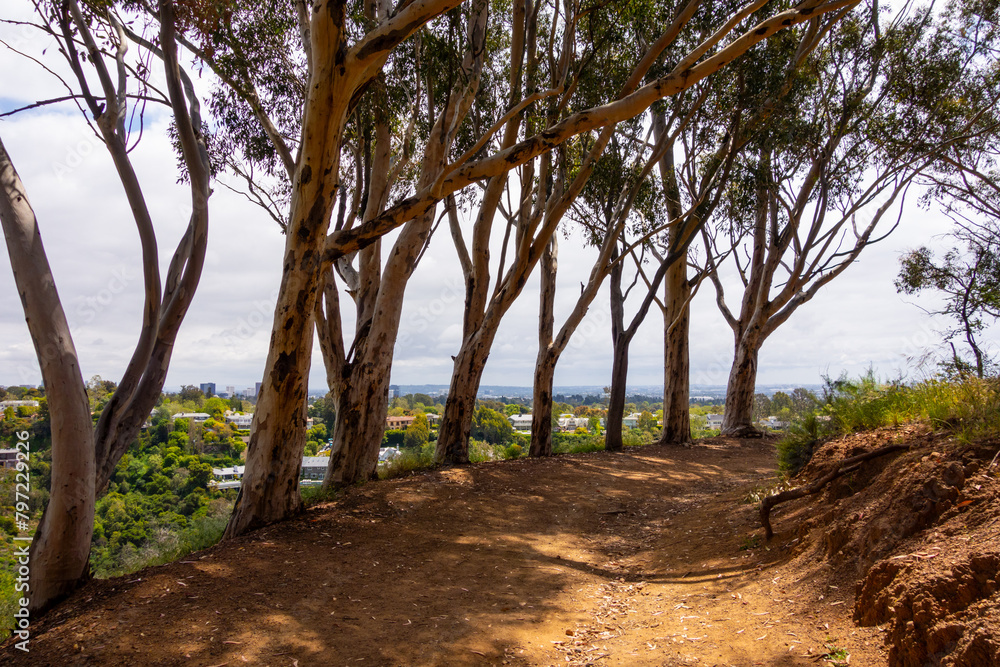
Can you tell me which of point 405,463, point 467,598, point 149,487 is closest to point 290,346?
point 467,598

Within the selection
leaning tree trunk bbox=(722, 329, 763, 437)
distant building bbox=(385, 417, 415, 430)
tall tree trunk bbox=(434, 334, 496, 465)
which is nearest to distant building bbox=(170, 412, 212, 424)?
distant building bbox=(385, 417, 415, 430)

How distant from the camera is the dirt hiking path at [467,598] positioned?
325 centimetres

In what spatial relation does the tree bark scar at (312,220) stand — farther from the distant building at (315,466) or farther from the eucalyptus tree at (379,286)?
the distant building at (315,466)

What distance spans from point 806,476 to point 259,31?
8655 mm

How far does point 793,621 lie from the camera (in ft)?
10.8

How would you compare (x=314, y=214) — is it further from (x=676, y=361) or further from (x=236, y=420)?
(x=676, y=361)

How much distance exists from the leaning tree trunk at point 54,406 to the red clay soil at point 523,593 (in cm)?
23

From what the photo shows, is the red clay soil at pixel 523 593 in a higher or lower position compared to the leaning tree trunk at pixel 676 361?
lower

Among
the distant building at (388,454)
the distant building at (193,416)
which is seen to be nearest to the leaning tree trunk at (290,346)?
the distant building at (388,454)

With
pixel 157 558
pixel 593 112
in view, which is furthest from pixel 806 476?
pixel 157 558

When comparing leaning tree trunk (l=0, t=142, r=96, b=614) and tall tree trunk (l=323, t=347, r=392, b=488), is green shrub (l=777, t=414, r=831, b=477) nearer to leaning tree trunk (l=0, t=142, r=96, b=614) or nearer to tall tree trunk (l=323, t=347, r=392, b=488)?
tall tree trunk (l=323, t=347, r=392, b=488)

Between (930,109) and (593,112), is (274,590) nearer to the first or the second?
(593,112)

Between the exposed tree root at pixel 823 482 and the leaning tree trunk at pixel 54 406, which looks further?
the exposed tree root at pixel 823 482

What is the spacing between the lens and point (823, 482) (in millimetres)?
4582
